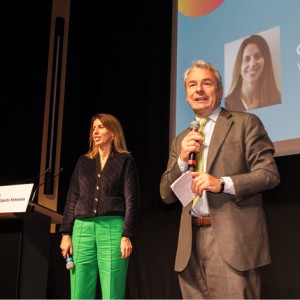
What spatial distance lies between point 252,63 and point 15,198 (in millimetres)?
2015

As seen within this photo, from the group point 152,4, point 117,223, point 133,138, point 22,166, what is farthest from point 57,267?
point 152,4

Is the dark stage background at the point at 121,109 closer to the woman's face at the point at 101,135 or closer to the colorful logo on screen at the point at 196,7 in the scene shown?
the colorful logo on screen at the point at 196,7

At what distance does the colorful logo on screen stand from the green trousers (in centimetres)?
215

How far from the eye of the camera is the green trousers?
8.82 feet

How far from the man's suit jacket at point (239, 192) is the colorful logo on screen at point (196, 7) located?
2.13 metres

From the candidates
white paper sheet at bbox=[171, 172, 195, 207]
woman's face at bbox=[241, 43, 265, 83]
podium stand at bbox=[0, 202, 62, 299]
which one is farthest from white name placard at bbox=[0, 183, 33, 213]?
woman's face at bbox=[241, 43, 265, 83]

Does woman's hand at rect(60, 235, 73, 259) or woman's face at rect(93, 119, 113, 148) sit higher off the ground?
woman's face at rect(93, 119, 113, 148)

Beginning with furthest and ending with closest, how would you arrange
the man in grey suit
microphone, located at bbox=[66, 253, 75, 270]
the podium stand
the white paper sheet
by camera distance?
the podium stand → microphone, located at bbox=[66, 253, 75, 270] → the white paper sheet → the man in grey suit

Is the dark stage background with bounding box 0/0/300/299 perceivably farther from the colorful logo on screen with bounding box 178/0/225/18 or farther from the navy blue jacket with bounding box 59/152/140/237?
the navy blue jacket with bounding box 59/152/140/237

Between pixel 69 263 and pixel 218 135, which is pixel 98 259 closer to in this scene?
→ pixel 69 263

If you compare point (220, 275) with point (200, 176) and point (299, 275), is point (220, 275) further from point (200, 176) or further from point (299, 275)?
point (299, 275)

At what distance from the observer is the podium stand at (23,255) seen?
9.14 feet

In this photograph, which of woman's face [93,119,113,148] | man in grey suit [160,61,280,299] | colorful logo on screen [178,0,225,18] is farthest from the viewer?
colorful logo on screen [178,0,225,18]

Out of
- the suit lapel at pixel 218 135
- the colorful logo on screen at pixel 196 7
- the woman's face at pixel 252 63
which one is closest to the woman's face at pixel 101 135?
the suit lapel at pixel 218 135
